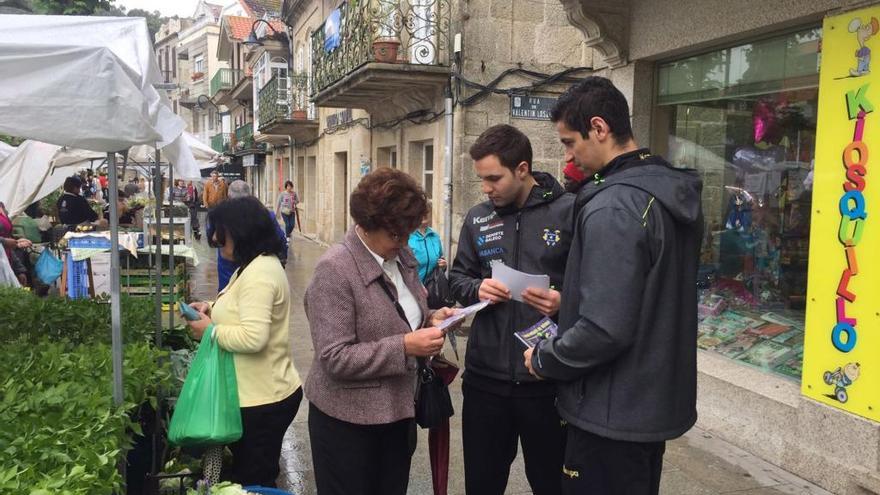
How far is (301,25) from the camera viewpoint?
19594mm

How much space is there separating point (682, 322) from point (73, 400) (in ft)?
7.09

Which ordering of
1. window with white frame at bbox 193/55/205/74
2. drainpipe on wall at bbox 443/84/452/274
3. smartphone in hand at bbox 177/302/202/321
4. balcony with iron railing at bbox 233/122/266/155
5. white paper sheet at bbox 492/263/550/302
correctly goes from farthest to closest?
1. window with white frame at bbox 193/55/205/74
2. balcony with iron railing at bbox 233/122/266/155
3. drainpipe on wall at bbox 443/84/452/274
4. smartphone in hand at bbox 177/302/202/321
5. white paper sheet at bbox 492/263/550/302

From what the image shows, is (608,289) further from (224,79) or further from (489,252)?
(224,79)

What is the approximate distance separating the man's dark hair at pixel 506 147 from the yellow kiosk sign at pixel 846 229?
2.16m

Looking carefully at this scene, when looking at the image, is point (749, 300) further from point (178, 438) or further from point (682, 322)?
point (178, 438)

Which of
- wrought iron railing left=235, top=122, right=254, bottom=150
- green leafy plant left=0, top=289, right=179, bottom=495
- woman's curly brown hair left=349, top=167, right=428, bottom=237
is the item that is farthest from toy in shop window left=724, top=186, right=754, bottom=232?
wrought iron railing left=235, top=122, right=254, bottom=150

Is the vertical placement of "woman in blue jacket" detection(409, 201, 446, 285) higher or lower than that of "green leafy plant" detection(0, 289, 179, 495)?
higher

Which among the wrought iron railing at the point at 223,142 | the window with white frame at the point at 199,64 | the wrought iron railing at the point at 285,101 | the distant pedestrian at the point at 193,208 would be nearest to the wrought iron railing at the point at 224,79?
the wrought iron railing at the point at 223,142

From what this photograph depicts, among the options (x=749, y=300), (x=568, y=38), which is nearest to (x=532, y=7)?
(x=568, y=38)

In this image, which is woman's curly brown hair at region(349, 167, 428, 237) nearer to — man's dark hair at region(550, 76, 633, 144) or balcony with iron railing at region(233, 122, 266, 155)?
man's dark hair at region(550, 76, 633, 144)

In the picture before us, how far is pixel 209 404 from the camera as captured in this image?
2.90 metres

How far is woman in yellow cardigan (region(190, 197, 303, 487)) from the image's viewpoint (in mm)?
2924

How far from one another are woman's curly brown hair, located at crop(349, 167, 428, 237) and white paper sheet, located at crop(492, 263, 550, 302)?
37 centimetres

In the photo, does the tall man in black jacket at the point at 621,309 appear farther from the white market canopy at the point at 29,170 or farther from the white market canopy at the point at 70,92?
the white market canopy at the point at 29,170
